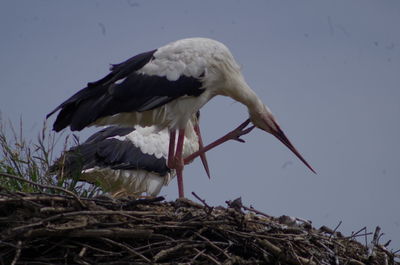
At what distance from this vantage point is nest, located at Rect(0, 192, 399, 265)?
195 inches

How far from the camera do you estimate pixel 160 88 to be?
285 inches

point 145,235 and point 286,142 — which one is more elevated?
point 286,142

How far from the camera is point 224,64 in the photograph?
7.44 metres

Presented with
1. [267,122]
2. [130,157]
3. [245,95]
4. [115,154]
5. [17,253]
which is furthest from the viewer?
[130,157]

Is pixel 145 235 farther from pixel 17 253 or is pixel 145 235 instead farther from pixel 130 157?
pixel 130 157

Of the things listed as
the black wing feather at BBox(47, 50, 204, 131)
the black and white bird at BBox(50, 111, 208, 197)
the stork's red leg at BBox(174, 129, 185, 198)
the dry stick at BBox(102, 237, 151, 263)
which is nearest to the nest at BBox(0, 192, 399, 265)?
the dry stick at BBox(102, 237, 151, 263)

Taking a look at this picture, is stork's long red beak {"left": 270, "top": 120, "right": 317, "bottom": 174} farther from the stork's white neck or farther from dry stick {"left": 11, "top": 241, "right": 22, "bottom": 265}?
dry stick {"left": 11, "top": 241, "right": 22, "bottom": 265}

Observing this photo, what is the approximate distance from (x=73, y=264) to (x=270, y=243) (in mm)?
1286

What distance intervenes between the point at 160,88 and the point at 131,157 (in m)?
1.89

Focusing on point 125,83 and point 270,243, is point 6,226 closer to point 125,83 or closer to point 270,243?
point 270,243

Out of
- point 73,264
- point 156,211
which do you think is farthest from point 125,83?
point 73,264

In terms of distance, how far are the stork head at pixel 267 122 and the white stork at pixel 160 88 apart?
304 mm

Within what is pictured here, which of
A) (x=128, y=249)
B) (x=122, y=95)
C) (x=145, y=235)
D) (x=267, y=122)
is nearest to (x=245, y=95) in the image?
(x=267, y=122)

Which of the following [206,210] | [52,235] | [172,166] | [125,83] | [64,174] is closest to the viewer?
[52,235]
